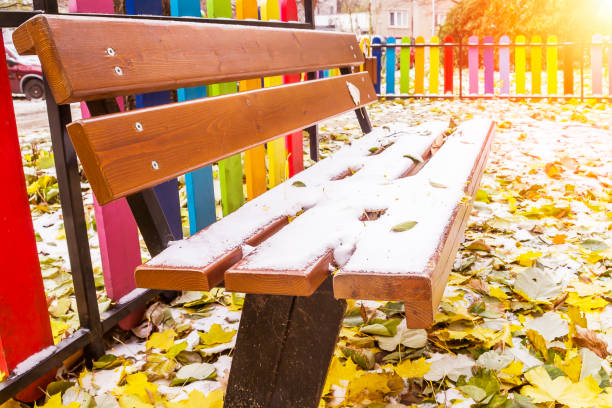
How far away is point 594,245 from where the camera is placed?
248 centimetres

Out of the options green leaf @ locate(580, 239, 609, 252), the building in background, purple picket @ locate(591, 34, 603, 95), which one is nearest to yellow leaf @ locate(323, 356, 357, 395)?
green leaf @ locate(580, 239, 609, 252)

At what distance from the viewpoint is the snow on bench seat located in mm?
1067

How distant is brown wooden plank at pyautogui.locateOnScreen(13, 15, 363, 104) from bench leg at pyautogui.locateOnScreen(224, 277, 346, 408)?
545 mm

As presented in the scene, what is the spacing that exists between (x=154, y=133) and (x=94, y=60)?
18cm

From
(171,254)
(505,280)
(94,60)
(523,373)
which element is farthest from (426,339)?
(94,60)

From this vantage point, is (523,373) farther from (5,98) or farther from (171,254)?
(5,98)

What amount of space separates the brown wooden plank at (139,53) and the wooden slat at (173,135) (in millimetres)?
66

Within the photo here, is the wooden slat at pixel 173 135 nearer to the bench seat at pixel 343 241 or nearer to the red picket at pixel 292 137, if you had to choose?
the bench seat at pixel 343 241

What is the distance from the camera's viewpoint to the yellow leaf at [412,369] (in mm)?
1525

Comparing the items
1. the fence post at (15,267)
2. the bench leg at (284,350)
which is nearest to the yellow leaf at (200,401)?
the bench leg at (284,350)

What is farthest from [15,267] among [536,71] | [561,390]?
[536,71]

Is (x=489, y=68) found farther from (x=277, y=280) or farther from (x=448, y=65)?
(x=277, y=280)

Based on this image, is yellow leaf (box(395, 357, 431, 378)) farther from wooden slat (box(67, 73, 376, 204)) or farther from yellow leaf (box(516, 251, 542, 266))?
yellow leaf (box(516, 251, 542, 266))

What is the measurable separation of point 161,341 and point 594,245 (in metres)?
1.78
